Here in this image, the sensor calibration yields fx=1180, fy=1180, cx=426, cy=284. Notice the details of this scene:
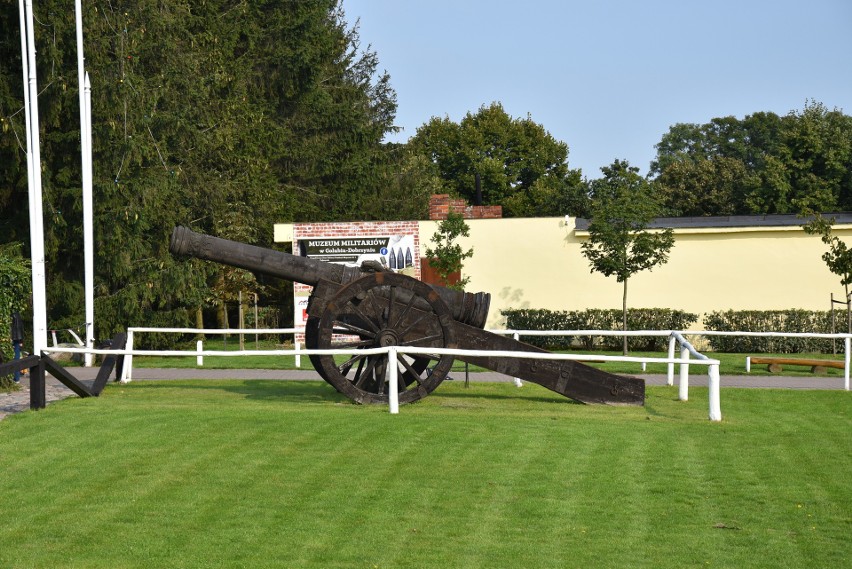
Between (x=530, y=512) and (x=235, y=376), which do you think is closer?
(x=530, y=512)

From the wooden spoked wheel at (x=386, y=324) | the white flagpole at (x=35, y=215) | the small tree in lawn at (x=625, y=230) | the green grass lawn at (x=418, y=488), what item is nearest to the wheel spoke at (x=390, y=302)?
the wooden spoked wheel at (x=386, y=324)

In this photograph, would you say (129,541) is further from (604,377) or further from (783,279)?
(783,279)

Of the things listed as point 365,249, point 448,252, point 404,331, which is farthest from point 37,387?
point 448,252

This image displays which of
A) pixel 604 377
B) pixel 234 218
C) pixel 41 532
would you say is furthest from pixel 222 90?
pixel 41 532

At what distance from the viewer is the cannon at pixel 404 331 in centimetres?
1429

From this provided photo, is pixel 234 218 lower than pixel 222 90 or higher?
lower

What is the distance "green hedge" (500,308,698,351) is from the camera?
3266 cm

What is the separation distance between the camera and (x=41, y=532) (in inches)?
317

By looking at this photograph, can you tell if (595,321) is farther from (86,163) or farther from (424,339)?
(424,339)

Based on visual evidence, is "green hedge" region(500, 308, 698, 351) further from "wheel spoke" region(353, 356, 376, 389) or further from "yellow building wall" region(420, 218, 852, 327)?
"wheel spoke" region(353, 356, 376, 389)

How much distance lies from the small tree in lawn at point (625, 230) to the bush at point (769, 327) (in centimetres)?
294

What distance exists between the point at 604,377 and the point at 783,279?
A: 20.3 m

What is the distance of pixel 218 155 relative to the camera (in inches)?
1431

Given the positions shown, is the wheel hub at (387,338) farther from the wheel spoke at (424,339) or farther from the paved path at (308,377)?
the paved path at (308,377)
